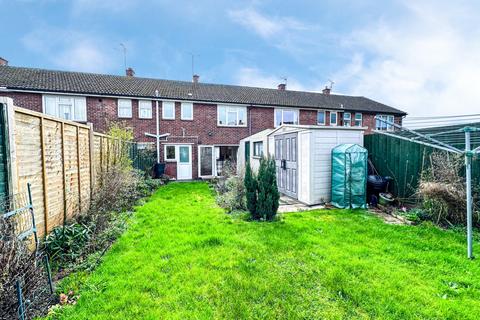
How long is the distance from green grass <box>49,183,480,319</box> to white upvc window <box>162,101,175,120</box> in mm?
10047

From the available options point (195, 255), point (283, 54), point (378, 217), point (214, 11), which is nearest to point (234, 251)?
point (195, 255)

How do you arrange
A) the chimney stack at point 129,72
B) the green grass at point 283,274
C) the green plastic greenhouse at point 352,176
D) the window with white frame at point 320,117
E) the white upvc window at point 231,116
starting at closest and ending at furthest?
1. the green grass at point 283,274
2. the green plastic greenhouse at point 352,176
3. the white upvc window at point 231,116
4. the chimney stack at point 129,72
5. the window with white frame at point 320,117

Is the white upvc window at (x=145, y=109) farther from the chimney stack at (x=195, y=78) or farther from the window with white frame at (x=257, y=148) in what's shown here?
the window with white frame at (x=257, y=148)

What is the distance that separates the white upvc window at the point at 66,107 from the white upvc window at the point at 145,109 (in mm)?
2853

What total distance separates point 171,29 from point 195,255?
12.7m

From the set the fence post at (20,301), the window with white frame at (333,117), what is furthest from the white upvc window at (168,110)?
the fence post at (20,301)

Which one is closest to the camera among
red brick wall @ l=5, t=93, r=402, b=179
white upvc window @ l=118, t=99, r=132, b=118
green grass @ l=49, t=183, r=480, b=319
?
green grass @ l=49, t=183, r=480, b=319

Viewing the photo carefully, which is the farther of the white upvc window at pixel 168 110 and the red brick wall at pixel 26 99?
the white upvc window at pixel 168 110

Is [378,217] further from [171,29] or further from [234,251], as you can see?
[171,29]

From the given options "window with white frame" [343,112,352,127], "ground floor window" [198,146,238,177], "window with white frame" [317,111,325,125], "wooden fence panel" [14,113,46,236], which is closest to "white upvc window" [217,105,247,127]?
"ground floor window" [198,146,238,177]

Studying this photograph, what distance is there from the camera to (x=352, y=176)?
694 centimetres

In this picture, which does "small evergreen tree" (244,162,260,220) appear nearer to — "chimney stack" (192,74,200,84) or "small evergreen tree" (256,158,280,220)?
"small evergreen tree" (256,158,280,220)

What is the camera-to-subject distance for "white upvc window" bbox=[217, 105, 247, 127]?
1530 centimetres

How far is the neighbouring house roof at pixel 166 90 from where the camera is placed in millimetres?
12820
